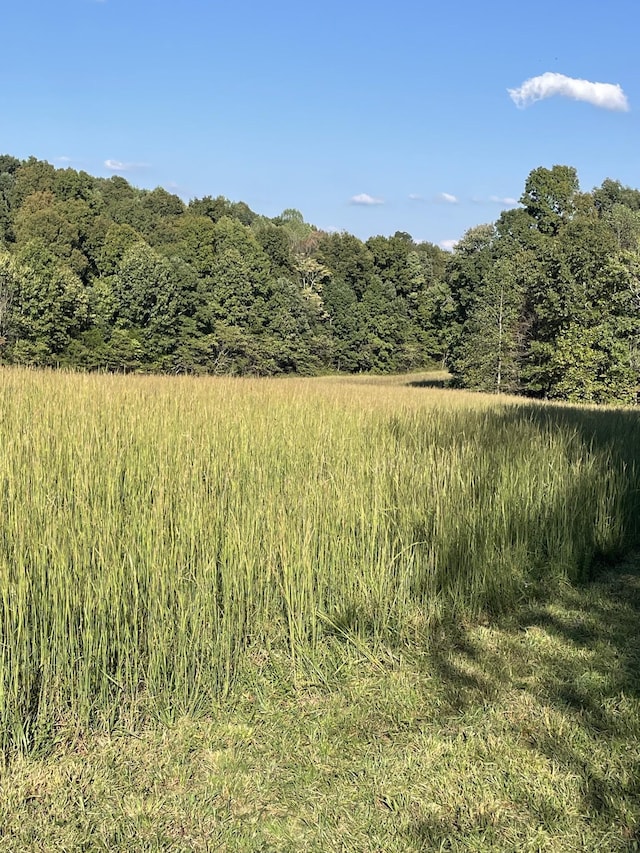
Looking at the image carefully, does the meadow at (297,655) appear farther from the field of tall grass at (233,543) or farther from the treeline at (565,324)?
the treeline at (565,324)

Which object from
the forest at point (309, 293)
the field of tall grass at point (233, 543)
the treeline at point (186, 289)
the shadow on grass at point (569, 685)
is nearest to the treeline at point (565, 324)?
the forest at point (309, 293)

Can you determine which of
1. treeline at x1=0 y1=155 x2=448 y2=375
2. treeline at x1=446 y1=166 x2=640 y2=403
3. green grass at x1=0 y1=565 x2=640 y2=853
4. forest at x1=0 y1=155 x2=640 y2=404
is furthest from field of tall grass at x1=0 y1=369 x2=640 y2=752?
treeline at x1=446 y1=166 x2=640 y2=403

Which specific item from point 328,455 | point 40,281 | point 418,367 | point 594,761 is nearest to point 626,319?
point 328,455

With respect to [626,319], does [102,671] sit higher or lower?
lower

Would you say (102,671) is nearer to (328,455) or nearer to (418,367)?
(328,455)

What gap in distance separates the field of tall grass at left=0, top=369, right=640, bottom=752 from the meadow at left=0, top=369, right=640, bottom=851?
15 mm

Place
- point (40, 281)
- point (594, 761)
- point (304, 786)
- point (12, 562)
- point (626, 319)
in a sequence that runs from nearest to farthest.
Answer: point (304, 786), point (594, 761), point (12, 562), point (626, 319), point (40, 281)

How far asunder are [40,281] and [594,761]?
29.1 metres

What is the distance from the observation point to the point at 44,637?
83.2 inches

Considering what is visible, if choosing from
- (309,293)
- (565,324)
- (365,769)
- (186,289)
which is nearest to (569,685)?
(365,769)

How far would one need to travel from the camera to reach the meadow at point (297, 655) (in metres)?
1.76

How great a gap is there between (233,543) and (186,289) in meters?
34.7

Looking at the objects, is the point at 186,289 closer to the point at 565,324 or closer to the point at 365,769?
the point at 565,324

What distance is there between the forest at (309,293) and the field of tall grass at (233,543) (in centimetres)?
883
